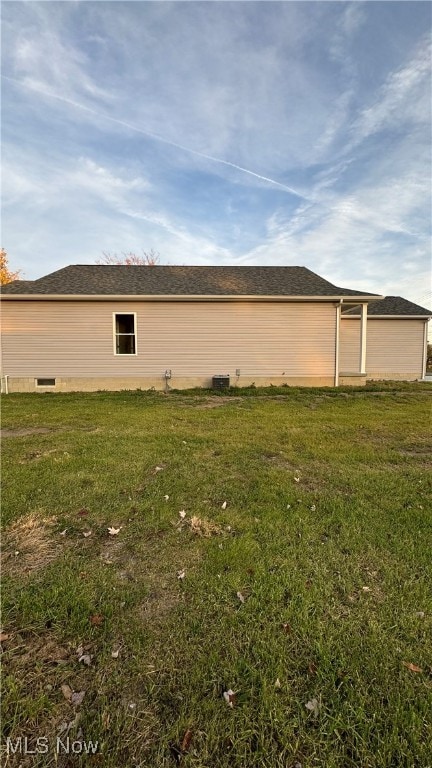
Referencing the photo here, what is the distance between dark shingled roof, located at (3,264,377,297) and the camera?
37.6ft

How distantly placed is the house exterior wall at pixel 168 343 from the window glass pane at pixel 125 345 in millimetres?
213

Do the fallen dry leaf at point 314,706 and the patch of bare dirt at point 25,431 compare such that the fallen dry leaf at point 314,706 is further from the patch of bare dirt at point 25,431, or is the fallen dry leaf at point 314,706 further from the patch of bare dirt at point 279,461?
the patch of bare dirt at point 25,431

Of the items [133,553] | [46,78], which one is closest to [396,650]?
[133,553]

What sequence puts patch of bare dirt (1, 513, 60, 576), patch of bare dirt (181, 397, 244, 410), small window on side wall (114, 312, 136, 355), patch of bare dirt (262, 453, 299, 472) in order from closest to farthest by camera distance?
patch of bare dirt (1, 513, 60, 576)
patch of bare dirt (262, 453, 299, 472)
patch of bare dirt (181, 397, 244, 410)
small window on side wall (114, 312, 136, 355)

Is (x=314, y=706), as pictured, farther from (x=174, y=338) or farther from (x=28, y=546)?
(x=174, y=338)

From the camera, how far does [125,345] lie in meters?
11.8

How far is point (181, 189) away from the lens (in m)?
16.0

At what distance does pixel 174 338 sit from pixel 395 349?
10.5m

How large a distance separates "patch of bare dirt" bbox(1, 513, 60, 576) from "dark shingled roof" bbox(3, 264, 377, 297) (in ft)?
31.1

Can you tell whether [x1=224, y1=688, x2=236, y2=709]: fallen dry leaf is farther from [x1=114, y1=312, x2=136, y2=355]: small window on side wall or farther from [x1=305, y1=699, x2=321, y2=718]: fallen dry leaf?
[x1=114, y1=312, x2=136, y2=355]: small window on side wall

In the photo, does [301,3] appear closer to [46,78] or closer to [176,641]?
[46,78]

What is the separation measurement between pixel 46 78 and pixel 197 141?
5682 mm

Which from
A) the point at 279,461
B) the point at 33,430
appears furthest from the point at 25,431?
the point at 279,461

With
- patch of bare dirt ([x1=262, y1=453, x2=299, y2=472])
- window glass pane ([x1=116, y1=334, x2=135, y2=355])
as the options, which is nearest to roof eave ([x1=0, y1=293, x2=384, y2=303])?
window glass pane ([x1=116, y1=334, x2=135, y2=355])
